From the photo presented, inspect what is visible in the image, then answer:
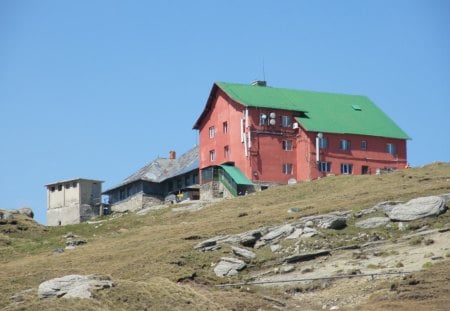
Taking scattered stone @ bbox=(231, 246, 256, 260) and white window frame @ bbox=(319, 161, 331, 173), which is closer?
scattered stone @ bbox=(231, 246, 256, 260)

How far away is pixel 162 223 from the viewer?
7794cm

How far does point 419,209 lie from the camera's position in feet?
190

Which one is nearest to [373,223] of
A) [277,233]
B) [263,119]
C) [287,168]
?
[277,233]

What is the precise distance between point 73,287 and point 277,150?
52.0 meters

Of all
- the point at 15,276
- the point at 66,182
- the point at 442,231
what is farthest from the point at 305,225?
the point at 66,182

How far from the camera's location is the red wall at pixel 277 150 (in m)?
94.5

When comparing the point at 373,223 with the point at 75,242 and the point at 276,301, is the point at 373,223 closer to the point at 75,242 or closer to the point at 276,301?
the point at 276,301

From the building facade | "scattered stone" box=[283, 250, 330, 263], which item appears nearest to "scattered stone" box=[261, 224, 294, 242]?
"scattered stone" box=[283, 250, 330, 263]

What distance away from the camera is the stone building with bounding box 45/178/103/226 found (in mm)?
106188

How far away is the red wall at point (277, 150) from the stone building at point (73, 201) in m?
14.0

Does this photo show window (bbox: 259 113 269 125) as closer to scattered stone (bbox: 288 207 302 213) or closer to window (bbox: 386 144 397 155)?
window (bbox: 386 144 397 155)

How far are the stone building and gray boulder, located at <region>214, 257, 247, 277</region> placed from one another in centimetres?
5227

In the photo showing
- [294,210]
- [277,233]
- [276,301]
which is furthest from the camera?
[294,210]

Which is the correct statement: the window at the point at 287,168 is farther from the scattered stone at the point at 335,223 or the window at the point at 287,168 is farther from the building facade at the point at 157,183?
the scattered stone at the point at 335,223
